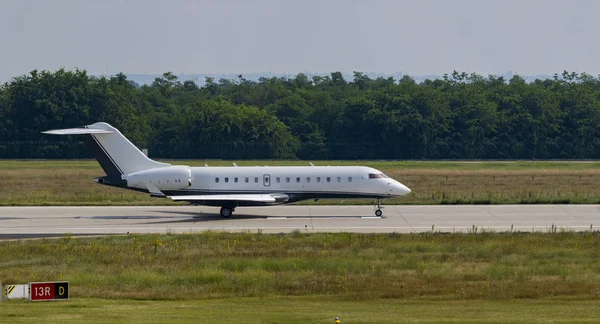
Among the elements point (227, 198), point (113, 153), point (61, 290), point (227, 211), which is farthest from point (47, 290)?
point (113, 153)

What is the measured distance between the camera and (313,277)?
24.7 meters

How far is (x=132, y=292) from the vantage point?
22.7m

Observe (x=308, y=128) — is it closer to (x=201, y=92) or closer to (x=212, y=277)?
(x=201, y=92)

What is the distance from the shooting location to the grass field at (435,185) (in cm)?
4891

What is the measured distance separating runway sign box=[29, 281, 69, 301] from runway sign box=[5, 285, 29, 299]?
15cm

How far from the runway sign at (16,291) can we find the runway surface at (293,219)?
19009mm

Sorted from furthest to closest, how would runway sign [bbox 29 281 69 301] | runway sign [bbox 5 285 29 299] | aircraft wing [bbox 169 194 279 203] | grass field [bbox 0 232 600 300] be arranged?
aircraft wing [bbox 169 194 279 203]
grass field [bbox 0 232 600 300]
runway sign [bbox 29 281 69 301]
runway sign [bbox 5 285 29 299]

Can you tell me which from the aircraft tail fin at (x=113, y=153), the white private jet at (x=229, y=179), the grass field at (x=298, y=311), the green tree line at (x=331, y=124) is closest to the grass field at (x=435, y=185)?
the white private jet at (x=229, y=179)

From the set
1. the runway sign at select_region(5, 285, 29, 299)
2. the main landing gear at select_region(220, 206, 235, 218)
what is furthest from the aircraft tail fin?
the runway sign at select_region(5, 285, 29, 299)

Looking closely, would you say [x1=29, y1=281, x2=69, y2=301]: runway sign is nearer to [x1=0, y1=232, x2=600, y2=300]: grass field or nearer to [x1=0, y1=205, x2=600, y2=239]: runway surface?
[x1=0, y1=232, x2=600, y2=300]: grass field

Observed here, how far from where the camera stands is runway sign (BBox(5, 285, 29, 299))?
52.1ft

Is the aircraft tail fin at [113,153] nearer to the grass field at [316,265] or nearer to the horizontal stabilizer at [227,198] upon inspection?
the horizontal stabilizer at [227,198]

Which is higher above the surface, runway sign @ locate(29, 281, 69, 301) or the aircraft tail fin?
the aircraft tail fin

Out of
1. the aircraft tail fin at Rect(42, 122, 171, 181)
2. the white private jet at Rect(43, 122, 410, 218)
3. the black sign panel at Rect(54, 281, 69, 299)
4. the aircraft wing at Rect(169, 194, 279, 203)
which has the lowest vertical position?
the black sign panel at Rect(54, 281, 69, 299)
